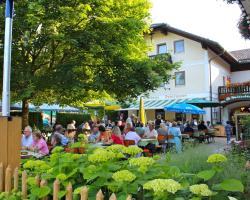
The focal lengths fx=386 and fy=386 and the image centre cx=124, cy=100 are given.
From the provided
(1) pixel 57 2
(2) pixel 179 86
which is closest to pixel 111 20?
(1) pixel 57 2

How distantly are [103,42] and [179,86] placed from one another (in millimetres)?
19998

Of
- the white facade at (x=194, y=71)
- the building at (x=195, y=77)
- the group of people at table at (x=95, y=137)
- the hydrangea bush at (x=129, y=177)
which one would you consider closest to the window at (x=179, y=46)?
the building at (x=195, y=77)

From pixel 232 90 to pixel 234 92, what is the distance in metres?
0.62

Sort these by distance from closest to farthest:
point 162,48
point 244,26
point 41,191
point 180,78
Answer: point 41,191 < point 244,26 < point 180,78 < point 162,48

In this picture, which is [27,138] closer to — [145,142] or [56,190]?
[145,142]

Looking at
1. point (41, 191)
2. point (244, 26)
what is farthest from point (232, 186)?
point (244, 26)

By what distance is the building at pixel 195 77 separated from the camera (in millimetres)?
30375

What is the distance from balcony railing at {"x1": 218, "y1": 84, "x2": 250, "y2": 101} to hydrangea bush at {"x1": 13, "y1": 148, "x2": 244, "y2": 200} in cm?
2709

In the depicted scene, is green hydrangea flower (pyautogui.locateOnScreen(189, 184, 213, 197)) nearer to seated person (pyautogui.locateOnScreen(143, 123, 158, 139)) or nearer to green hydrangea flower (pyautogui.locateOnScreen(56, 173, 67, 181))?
green hydrangea flower (pyautogui.locateOnScreen(56, 173, 67, 181))

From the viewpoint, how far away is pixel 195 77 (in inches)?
1220

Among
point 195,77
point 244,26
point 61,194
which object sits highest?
point 195,77

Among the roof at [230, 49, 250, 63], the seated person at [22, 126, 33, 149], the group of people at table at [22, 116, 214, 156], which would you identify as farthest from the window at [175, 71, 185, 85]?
the seated person at [22, 126, 33, 149]

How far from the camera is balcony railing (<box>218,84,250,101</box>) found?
29.5 meters

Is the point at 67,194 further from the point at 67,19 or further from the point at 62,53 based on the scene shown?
the point at 62,53
